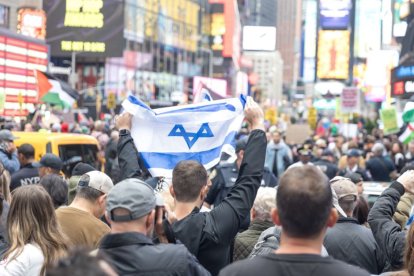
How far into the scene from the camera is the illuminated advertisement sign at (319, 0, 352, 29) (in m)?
64.2

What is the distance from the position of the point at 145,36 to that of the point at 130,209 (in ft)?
253

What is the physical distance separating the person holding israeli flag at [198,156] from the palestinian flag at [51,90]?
19.2 meters

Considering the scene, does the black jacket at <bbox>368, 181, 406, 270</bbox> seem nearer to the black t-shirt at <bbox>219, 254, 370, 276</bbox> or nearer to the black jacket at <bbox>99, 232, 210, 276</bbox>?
the black jacket at <bbox>99, 232, 210, 276</bbox>

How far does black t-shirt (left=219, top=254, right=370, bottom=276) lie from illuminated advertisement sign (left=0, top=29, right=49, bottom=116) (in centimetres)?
2630

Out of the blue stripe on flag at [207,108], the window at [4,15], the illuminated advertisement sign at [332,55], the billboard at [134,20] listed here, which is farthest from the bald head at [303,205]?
the billboard at [134,20]

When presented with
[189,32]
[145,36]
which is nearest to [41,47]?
[145,36]

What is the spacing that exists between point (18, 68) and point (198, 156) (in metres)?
24.7

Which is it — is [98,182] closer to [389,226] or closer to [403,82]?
[389,226]

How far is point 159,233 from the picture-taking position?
15.7 ft

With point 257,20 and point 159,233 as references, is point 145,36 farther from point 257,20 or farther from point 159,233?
point 257,20

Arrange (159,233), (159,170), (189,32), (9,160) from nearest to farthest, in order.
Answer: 1. (159,233)
2. (159,170)
3. (9,160)
4. (189,32)

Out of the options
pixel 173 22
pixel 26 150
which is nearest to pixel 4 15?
pixel 26 150

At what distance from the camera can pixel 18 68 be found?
31.2 meters

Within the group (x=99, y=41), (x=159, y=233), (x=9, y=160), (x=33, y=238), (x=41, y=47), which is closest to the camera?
(x=159, y=233)
